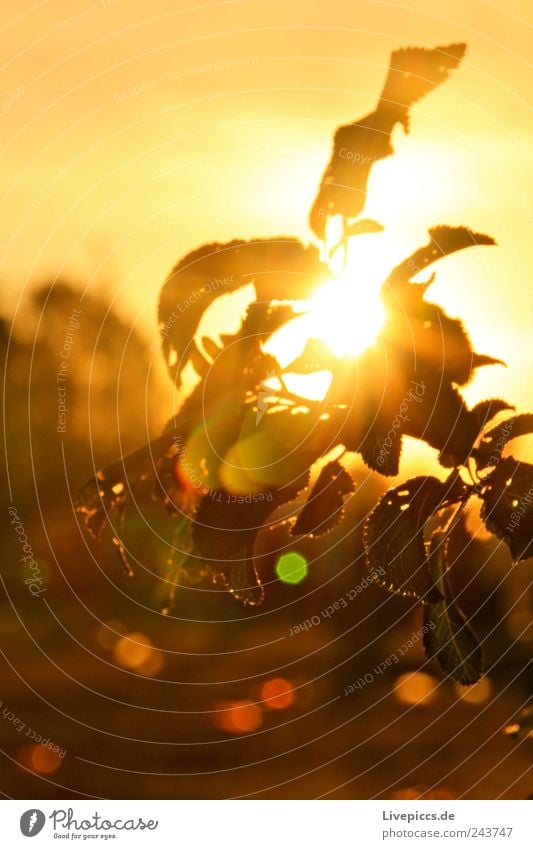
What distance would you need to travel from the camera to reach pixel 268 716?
7812mm

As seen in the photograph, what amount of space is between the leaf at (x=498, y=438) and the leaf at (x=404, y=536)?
0.30 feet

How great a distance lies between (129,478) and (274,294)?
411mm

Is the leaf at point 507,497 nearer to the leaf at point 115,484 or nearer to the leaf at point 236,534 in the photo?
the leaf at point 236,534

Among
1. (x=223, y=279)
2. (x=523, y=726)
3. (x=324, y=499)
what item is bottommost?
(x=523, y=726)

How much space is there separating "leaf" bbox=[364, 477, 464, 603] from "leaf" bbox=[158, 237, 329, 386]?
15.9 inches

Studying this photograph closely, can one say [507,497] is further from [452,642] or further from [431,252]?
[431,252]

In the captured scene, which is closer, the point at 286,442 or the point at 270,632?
the point at 286,442

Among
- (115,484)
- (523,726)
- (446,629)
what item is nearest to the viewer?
(115,484)

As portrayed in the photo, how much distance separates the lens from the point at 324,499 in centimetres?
161

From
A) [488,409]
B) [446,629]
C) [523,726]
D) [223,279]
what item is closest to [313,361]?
[223,279]

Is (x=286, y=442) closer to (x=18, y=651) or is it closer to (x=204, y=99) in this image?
(x=204, y=99)

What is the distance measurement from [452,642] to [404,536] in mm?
212

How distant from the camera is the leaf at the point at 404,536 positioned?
Answer: 1.51 metres
